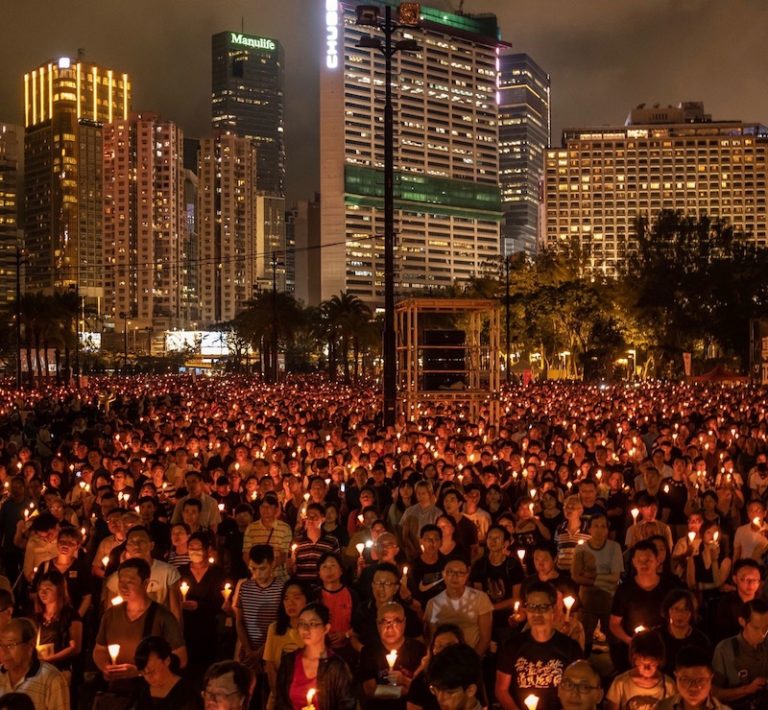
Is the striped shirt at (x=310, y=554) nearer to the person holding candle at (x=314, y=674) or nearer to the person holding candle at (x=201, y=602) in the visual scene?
the person holding candle at (x=201, y=602)

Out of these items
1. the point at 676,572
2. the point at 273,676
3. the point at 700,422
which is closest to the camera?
the point at 273,676

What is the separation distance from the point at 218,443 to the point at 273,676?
1101 centimetres

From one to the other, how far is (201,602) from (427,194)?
16145 cm

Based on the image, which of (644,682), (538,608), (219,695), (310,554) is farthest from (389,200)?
(219,695)

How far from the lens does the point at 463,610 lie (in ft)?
21.0

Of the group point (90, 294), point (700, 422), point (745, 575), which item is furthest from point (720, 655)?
point (90, 294)

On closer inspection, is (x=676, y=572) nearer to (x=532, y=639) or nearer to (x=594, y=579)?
(x=594, y=579)

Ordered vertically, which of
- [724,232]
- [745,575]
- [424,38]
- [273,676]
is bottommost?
[273,676]

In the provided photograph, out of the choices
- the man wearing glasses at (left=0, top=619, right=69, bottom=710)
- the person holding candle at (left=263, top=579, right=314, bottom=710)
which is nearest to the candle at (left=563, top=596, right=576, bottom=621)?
the person holding candle at (left=263, top=579, right=314, bottom=710)

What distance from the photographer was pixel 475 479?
1184 centimetres

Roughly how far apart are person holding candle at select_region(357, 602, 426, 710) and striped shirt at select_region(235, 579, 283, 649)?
0.80 meters

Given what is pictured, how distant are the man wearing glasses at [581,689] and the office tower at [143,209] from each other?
188005 mm

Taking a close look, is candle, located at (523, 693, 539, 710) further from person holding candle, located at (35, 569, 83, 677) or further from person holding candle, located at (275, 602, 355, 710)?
person holding candle, located at (35, 569, 83, 677)

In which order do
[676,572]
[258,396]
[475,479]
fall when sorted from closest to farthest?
[676,572], [475,479], [258,396]
